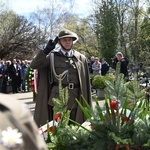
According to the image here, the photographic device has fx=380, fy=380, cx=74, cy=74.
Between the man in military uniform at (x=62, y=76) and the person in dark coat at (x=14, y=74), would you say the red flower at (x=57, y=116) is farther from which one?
the person in dark coat at (x=14, y=74)

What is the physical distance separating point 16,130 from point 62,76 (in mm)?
3449

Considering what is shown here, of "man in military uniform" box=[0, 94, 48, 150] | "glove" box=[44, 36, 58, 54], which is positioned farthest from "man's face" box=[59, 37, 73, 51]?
"man in military uniform" box=[0, 94, 48, 150]

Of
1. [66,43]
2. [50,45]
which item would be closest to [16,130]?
[50,45]

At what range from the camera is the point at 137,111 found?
216cm

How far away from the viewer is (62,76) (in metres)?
4.32

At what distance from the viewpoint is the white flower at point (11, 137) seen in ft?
2.88

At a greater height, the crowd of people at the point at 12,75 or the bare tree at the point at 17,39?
the bare tree at the point at 17,39

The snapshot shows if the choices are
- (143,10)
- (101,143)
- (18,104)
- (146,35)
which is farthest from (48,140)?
(143,10)

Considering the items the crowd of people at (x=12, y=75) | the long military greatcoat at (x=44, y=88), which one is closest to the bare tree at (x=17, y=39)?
the crowd of people at (x=12, y=75)

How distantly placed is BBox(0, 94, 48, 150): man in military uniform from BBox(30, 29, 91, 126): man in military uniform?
337cm

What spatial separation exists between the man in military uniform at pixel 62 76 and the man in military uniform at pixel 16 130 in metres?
3.37

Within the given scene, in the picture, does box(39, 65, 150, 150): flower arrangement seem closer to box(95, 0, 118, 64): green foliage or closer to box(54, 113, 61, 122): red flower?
box(54, 113, 61, 122): red flower

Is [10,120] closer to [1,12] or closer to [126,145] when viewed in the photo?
[126,145]

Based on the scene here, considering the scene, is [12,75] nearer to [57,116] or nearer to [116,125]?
[57,116]
